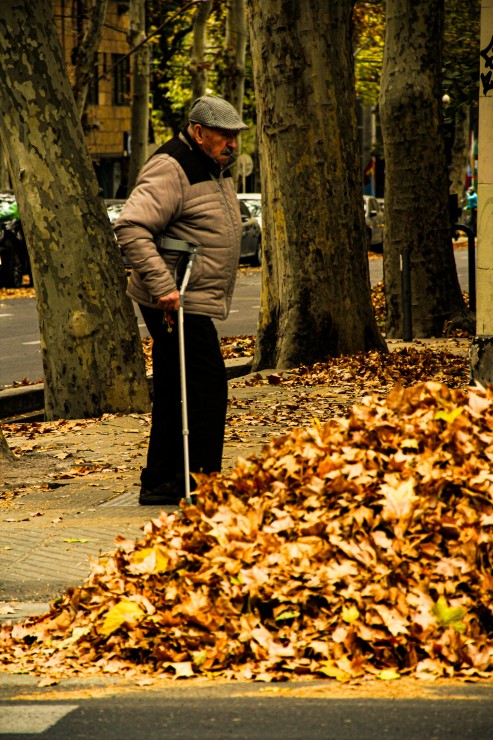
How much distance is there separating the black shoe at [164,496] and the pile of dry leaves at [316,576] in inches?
63.0

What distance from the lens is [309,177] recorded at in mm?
13859

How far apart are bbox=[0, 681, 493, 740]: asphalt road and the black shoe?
106 inches

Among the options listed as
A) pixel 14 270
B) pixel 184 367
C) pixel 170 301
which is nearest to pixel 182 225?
pixel 170 301

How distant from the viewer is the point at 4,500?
7.96 metres

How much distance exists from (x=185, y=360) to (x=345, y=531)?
2.16m

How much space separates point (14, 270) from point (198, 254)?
2250 centimetres

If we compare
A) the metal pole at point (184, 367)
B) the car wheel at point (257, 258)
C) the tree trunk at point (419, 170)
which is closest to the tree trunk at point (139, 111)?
the car wheel at point (257, 258)

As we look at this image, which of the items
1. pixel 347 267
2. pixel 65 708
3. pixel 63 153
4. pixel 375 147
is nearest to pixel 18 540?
pixel 65 708

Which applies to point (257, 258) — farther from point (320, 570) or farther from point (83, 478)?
point (320, 570)

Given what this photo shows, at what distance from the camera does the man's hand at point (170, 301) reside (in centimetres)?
700

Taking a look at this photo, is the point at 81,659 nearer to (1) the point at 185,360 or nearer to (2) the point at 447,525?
(2) the point at 447,525

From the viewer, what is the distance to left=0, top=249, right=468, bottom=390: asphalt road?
54.3 feet

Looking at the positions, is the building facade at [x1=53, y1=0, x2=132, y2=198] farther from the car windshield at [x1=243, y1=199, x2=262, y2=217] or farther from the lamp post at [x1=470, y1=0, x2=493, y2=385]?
the lamp post at [x1=470, y1=0, x2=493, y2=385]

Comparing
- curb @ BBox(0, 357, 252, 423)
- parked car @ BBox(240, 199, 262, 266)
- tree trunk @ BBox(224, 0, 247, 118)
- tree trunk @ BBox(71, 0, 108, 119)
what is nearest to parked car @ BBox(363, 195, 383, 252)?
tree trunk @ BBox(224, 0, 247, 118)
